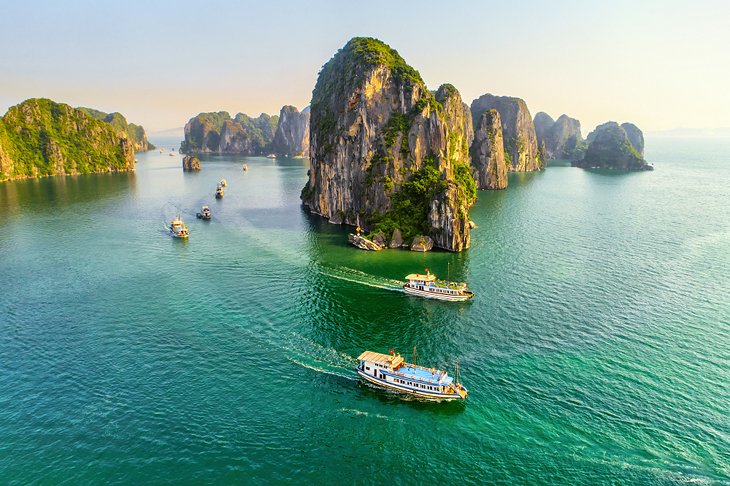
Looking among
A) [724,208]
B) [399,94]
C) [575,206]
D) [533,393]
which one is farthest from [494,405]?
[724,208]

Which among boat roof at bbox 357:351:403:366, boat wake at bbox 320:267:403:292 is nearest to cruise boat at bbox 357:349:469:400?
boat roof at bbox 357:351:403:366

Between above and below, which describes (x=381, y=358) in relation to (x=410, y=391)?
above

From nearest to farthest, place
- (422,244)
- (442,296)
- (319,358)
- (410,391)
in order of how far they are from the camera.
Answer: (410,391) < (319,358) < (442,296) < (422,244)

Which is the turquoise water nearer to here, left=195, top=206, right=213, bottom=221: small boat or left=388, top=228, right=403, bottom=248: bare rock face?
left=388, top=228, right=403, bottom=248: bare rock face

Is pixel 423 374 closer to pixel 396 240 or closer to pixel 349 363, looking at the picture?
pixel 349 363

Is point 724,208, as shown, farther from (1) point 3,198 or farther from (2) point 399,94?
(1) point 3,198

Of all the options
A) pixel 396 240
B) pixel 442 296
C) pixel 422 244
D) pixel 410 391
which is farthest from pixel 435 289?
pixel 396 240
